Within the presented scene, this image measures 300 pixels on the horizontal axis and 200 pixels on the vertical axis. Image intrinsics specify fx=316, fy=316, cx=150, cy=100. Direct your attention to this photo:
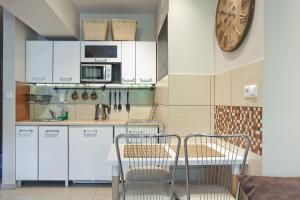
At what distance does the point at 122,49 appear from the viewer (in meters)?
4.37

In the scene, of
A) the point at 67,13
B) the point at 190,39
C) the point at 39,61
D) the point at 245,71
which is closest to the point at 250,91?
the point at 245,71

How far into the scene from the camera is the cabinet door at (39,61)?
430 centimetres

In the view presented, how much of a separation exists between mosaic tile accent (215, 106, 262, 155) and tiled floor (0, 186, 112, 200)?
1.67 m

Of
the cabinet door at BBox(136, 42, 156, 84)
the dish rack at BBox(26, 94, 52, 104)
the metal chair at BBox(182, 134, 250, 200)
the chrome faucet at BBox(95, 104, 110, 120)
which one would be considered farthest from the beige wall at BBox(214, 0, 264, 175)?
the dish rack at BBox(26, 94, 52, 104)

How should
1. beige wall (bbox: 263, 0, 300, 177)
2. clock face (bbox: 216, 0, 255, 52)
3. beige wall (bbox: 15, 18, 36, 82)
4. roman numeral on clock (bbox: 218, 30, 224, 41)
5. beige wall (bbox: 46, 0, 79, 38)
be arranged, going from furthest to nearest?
1. beige wall (bbox: 15, 18, 36, 82)
2. beige wall (bbox: 46, 0, 79, 38)
3. roman numeral on clock (bbox: 218, 30, 224, 41)
4. clock face (bbox: 216, 0, 255, 52)
5. beige wall (bbox: 263, 0, 300, 177)

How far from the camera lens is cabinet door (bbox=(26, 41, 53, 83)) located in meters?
4.30

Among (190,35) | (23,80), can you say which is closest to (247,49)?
(190,35)

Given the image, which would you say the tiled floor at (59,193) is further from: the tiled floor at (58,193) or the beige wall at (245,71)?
the beige wall at (245,71)

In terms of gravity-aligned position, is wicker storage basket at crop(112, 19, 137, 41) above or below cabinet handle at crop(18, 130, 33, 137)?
above

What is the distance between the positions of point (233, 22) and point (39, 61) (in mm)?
2865

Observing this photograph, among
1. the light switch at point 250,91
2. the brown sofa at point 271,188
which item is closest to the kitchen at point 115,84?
the light switch at point 250,91

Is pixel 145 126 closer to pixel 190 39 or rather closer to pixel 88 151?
pixel 88 151

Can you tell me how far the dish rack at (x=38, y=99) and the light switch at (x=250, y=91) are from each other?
3251 millimetres

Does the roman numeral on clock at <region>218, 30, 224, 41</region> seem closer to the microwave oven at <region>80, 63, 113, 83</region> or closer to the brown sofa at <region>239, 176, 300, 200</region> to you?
the brown sofa at <region>239, 176, 300, 200</region>
